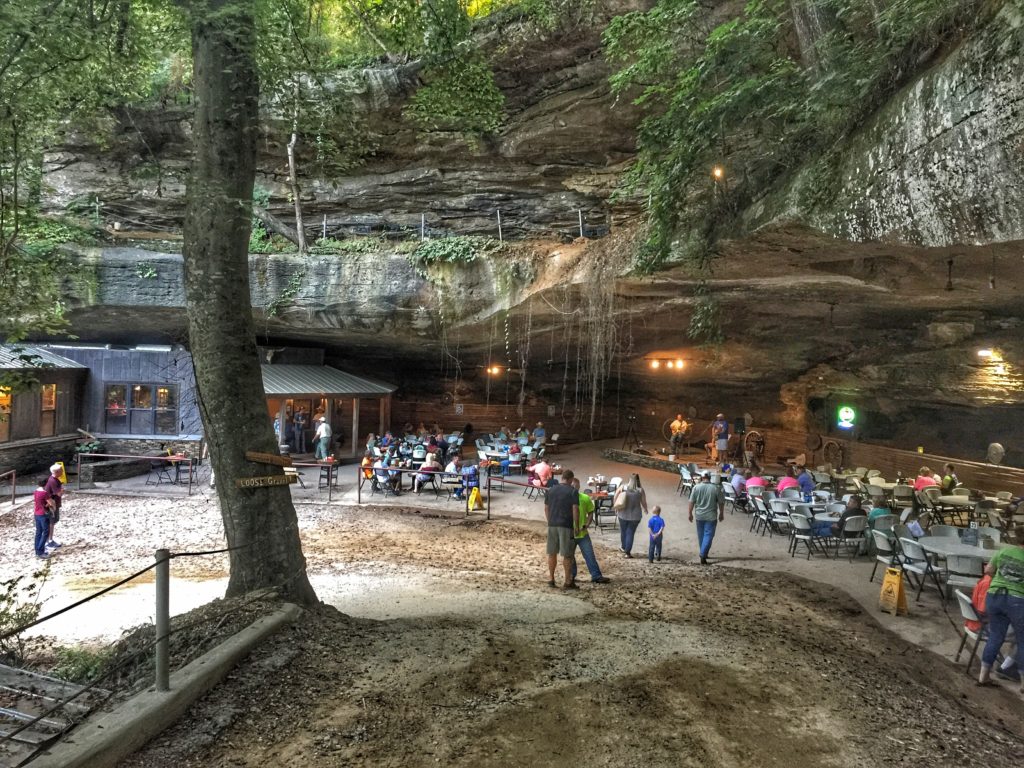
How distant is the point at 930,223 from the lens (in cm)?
547

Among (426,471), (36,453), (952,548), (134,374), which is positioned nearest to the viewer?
(952,548)

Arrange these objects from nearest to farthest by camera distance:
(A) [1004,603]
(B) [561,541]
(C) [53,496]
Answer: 1. (A) [1004,603]
2. (B) [561,541]
3. (C) [53,496]

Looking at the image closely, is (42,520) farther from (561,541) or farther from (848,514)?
(848,514)

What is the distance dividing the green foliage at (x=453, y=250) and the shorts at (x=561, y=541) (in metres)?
8.25

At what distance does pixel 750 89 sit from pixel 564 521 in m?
5.69

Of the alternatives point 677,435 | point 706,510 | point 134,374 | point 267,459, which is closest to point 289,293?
point 134,374

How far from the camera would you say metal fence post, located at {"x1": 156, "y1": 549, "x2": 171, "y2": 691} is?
10.9 ft

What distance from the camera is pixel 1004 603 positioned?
15.2 feet

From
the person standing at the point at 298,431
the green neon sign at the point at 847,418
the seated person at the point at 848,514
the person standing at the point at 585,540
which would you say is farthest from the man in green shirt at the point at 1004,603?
the person standing at the point at 298,431

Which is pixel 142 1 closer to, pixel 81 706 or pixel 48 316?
pixel 48 316

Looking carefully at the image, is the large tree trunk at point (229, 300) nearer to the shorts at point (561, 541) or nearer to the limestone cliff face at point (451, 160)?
the shorts at point (561, 541)

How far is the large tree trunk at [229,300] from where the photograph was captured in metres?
5.08

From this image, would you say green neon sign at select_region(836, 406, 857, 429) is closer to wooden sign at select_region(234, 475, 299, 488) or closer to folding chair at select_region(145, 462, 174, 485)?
wooden sign at select_region(234, 475, 299, 488)

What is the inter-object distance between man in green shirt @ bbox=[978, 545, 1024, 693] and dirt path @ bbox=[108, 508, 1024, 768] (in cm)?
31
